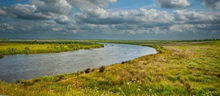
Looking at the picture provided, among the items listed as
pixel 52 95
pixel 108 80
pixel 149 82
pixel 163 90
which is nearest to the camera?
pixel 52 95

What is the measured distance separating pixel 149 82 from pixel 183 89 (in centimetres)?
375

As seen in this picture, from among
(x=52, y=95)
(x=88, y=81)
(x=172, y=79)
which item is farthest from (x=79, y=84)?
(x=52, y=95)

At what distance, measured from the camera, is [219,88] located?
861 inches

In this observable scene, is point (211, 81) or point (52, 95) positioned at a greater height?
point (52, 95)

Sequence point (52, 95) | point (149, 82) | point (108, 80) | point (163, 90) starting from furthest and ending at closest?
point (108, 80)
point (149, 82)
point (163, 90)
point (52, 95)

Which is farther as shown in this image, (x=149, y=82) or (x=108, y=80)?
(x=108, y=80)

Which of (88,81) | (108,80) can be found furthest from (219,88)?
(88,81)

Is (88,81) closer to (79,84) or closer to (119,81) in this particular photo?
(79,84)

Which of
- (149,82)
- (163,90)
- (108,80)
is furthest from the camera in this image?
(108,80)

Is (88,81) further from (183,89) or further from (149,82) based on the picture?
(183,89)

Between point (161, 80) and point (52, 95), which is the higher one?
point (52, 95)

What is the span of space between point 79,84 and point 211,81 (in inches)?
611

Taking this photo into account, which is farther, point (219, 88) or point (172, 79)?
point (172, 79)

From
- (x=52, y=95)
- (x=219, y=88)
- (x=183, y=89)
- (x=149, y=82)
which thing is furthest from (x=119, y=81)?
(x=52, y=95)
